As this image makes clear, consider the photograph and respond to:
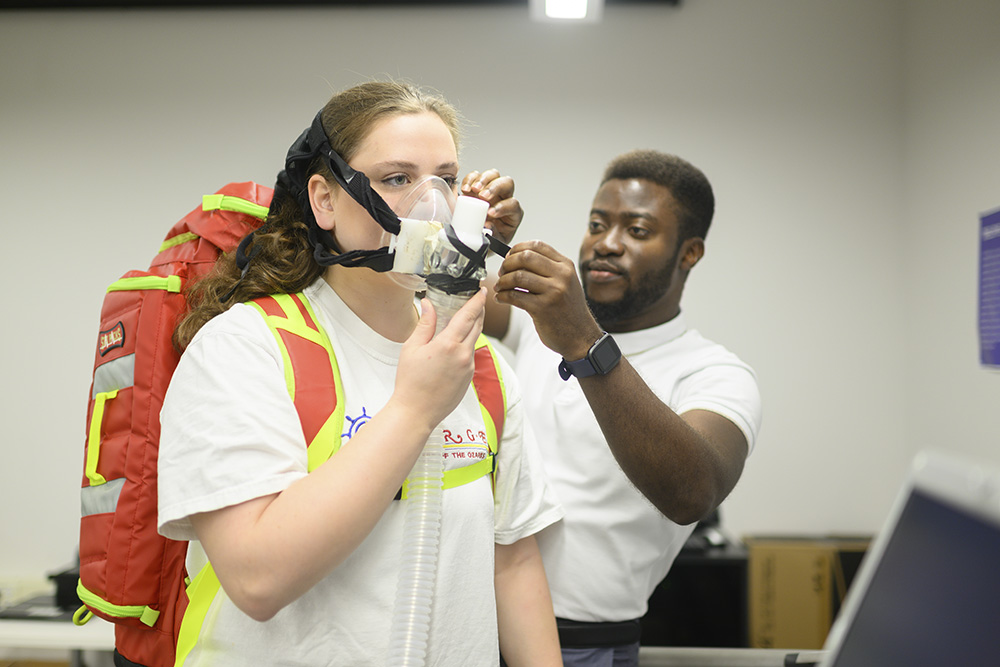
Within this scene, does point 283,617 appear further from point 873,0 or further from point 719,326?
point 873,0

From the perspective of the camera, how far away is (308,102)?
3764 mm

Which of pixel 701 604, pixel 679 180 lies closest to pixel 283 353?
pixel 679 180

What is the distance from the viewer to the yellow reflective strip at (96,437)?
4.26 feet

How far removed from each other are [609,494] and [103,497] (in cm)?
103

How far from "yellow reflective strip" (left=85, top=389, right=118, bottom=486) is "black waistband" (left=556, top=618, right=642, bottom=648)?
989 millimetres

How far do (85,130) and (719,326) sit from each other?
11.4 ft

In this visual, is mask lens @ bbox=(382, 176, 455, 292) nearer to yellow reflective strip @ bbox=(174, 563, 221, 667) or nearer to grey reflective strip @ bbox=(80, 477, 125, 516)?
yellow reflective strip @ bbox=(174, 563, 221, 667)

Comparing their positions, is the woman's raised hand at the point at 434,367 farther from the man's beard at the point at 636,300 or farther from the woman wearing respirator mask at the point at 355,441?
the man's beard at the point at 636,300

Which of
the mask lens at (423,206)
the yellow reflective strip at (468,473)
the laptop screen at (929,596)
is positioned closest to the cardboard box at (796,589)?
the yellow reflective strip at (468,473)

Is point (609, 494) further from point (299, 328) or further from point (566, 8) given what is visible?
point (566, 8)

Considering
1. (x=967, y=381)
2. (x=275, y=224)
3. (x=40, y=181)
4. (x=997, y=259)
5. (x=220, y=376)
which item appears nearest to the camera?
(x=220, y=376)

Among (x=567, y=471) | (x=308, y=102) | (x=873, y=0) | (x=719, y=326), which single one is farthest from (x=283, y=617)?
(x=873, y=0)

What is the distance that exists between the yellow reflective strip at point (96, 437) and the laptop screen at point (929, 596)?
4.06 ft

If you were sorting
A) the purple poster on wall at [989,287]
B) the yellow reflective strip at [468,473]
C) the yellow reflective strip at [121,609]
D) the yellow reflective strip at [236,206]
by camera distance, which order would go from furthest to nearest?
1. the purple poster on wall at [989,287]
2. the yellow reflective strip at [236,206]
3. the yellow reflective strip at [121,609]
4. the yellow reflective strip at [468,473]
